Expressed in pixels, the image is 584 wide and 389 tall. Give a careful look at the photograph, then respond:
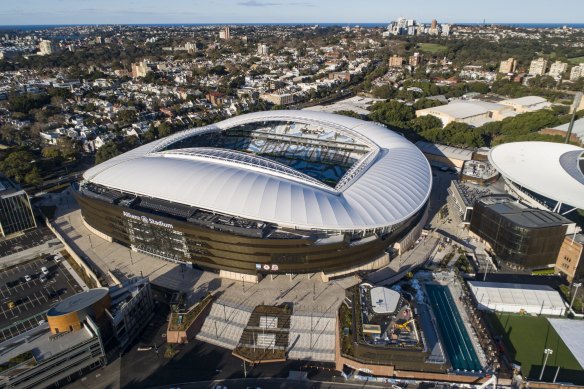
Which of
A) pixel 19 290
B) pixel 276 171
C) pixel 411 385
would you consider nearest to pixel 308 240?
pixel 276 171

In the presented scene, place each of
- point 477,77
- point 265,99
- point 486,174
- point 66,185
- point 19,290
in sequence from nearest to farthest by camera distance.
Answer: point 19,290 < point 486,174 < point 66,185 < point 265,99 < point 477,77

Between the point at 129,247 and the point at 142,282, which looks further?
the point at 129,247

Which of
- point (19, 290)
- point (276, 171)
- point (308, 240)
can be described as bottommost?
point (19, 290)

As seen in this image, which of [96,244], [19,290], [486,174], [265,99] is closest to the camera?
[19,290]

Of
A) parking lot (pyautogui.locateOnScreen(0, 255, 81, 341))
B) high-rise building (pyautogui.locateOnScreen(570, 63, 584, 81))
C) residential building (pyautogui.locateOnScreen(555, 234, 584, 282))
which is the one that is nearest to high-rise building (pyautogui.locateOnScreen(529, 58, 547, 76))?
high-rise building (pyautogui.locateOnScreen(570, 63, 584, 81))

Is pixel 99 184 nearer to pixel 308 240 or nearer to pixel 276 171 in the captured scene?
pixel 276 171

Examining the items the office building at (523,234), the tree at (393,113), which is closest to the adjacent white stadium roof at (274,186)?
the office building at (523,234)

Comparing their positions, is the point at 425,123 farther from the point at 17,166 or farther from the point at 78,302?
the point at 17,166
